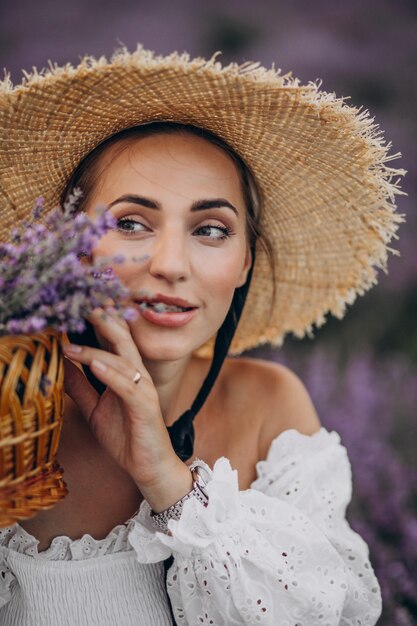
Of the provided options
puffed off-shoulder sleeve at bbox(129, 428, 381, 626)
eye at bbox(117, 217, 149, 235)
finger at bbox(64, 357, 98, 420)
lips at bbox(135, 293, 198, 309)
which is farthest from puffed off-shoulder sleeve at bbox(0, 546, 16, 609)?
eye at bbox(117, 217, 149, 235)

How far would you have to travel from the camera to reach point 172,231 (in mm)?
1608

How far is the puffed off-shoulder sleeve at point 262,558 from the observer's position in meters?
1.56

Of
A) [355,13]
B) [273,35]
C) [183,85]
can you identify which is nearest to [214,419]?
[183,85]

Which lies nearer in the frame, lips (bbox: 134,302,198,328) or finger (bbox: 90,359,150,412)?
finger (bbox: 90,359,150,412)

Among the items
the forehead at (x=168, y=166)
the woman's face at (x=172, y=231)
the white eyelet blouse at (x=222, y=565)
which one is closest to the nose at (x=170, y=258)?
the woman's face at (x=172, y=231)

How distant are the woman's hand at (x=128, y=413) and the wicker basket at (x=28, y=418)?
A: 16 cm

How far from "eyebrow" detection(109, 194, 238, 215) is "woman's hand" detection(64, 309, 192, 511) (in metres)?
0.30

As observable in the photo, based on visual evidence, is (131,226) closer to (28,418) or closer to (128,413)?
(128,413)

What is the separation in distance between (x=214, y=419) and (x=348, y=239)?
69cm

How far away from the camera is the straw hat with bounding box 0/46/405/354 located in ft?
5.12

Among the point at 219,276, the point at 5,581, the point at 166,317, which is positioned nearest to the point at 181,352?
the point at 166,317

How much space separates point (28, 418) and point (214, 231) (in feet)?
2.51

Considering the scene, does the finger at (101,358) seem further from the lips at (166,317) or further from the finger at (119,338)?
the lips at (166,317)

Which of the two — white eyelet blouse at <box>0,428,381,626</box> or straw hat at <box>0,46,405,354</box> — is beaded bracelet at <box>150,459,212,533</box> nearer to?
white eyelet blouse at <box>0,428,381,626</box>
